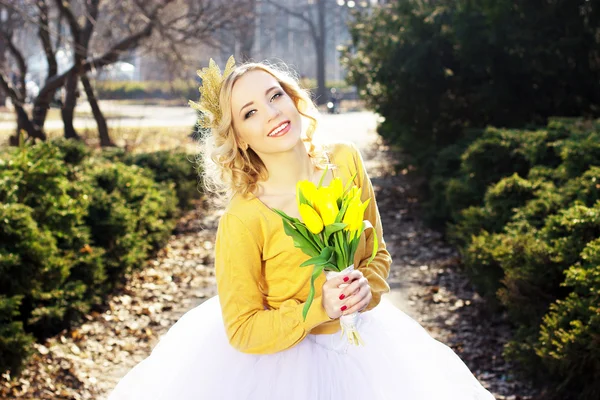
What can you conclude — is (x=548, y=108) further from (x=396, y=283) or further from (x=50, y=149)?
(x=50, y=149)

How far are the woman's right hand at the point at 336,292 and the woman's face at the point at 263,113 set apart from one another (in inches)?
21.1

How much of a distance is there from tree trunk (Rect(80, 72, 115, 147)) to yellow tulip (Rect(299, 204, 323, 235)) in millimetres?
14722

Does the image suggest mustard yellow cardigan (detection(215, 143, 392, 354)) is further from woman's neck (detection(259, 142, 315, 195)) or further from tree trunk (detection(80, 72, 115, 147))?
tree trunk (detection(80, 72, 115, 147))

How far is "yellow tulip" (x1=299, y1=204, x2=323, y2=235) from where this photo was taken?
2184mm

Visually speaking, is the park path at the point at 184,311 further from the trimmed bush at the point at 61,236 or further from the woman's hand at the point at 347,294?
the woman's hand at the point at 347,294

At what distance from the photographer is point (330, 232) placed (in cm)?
219

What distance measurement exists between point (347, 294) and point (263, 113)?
27.1 inches

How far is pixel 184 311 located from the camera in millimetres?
6691

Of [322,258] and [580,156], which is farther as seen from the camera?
[580,156]

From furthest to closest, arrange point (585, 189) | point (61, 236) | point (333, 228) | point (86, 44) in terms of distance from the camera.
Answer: point (86, 44), point (61, 236), point (585, 189), point (333, 228)

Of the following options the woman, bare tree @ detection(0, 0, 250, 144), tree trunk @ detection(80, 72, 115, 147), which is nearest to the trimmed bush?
the woman

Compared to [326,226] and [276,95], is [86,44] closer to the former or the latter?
[276,95]

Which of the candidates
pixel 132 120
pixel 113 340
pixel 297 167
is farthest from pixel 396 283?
pixel 132 120

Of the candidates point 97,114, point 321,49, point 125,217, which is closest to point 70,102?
point 97,114
